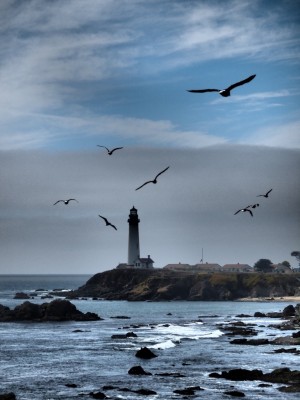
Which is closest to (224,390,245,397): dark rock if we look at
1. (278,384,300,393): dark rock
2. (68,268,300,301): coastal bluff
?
(278,384,300,393): dark rock

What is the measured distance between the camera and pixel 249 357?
65.9m

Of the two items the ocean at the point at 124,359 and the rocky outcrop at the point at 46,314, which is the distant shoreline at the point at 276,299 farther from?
the rocky outcrop at the point at 46,314

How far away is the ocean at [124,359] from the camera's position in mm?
48938

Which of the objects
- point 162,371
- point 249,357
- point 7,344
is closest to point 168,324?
point 7,344

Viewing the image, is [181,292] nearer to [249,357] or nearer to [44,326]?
[44,326]

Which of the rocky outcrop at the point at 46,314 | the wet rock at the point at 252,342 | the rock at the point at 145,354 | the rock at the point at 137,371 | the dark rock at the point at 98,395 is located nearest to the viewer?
the dark rock at the point at 98,395

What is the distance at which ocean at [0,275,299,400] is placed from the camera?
48.9 m

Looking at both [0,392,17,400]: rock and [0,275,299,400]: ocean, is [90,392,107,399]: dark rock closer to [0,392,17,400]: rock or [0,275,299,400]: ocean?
[0,275,299,400]: ocean

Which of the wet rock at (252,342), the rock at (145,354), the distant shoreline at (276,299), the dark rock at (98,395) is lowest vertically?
the dark rock at (98,395)

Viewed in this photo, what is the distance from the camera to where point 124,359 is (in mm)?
65750

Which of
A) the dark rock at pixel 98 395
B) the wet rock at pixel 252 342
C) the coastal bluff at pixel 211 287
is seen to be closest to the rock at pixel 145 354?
the wet rock at pixel 252 342

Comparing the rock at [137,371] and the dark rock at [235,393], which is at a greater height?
the rock at [137,371]

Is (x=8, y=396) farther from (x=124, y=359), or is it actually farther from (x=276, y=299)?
(x=276, y=299)

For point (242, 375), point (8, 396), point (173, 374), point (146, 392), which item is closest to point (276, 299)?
point (173, 374)
